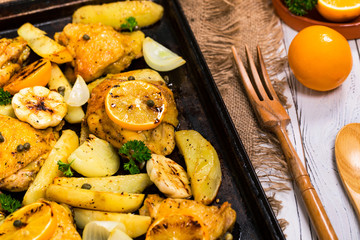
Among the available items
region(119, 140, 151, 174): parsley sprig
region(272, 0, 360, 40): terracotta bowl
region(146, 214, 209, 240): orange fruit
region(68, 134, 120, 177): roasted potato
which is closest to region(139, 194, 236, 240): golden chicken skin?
region(146, 214, 209, 240): orange fruit

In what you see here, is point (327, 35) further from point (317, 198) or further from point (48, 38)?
point (48, 38)

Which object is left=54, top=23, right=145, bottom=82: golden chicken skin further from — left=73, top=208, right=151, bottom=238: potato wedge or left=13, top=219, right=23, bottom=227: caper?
left=13, top=219, right=23, bottom=227: caper

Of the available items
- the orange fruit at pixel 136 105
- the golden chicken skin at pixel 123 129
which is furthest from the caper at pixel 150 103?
the golden chicken skin at pixel 123 129

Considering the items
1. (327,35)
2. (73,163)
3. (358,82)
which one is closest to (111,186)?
(73,163)

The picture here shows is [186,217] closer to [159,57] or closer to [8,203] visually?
[8,203]

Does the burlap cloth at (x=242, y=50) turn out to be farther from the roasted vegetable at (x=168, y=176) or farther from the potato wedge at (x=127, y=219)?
the potato wedge at (x=127, y=219)

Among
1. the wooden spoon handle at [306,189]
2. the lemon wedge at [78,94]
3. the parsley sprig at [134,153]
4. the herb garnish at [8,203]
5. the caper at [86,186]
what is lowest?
the wooden spoon handle at [306,189]
